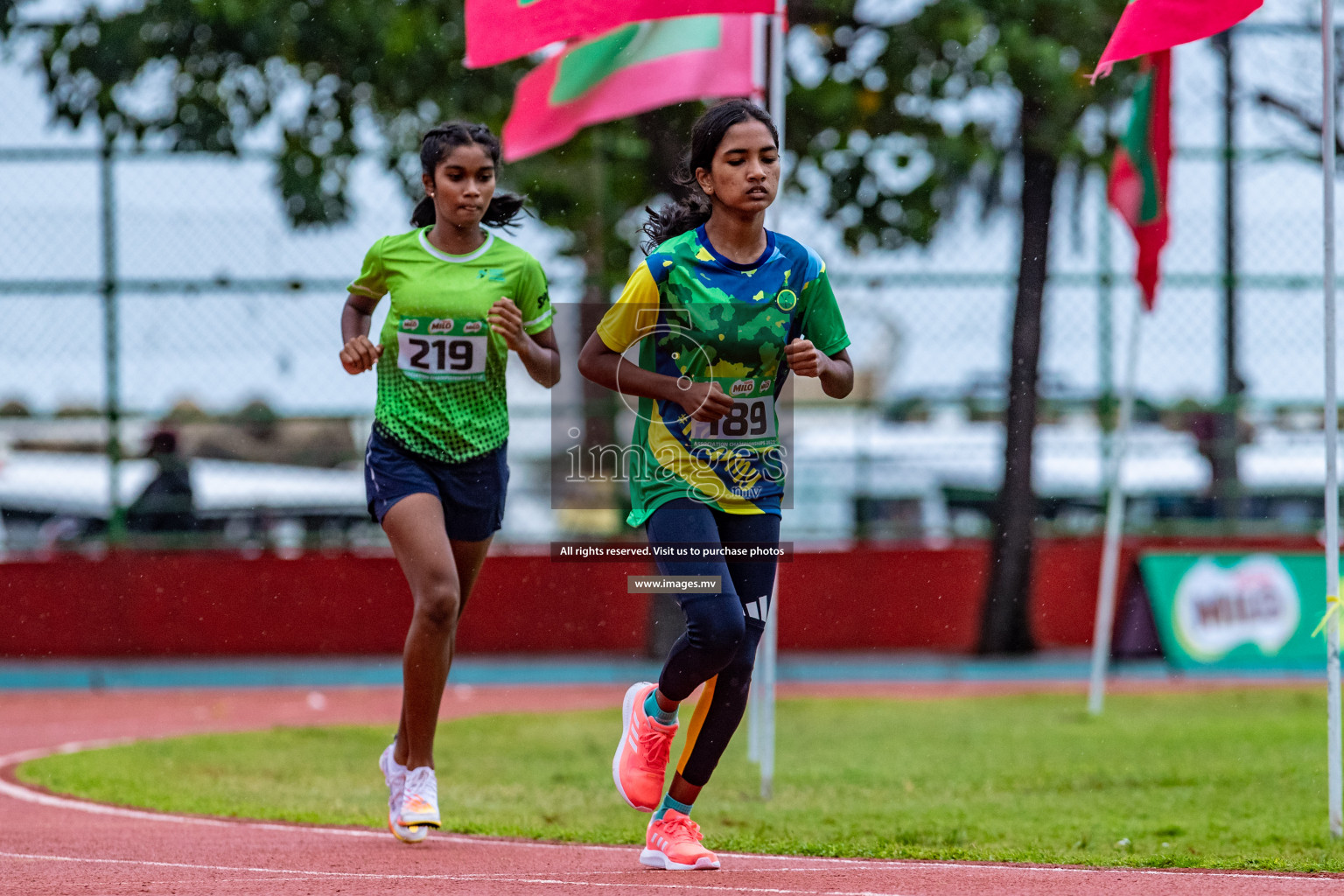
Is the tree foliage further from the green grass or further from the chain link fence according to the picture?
the green grass

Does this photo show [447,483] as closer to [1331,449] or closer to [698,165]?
[698,165]

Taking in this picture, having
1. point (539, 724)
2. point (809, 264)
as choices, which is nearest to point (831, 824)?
point (809, 264)

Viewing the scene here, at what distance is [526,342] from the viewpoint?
200 inches

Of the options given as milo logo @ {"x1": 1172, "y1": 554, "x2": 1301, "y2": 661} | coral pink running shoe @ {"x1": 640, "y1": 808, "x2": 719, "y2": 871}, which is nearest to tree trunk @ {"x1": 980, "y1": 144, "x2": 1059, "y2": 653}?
milo logo @ {"x1": 1172, "y1": 554, "x2": 1301, "y2": 661}

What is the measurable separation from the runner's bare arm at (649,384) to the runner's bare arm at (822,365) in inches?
8.2

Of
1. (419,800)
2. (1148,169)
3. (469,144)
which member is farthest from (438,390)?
(1148,169)

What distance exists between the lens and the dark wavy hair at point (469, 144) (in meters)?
5.22

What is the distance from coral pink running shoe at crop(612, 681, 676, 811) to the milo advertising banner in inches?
349

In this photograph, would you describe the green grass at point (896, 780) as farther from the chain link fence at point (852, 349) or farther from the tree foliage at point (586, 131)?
the tree foliage at point (586, 131)

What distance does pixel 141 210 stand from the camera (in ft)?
43.7

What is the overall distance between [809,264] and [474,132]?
119 centimetres

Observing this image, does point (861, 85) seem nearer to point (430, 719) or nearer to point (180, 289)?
point (180, 289)

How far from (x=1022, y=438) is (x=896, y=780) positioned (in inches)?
233

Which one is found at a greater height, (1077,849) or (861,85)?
(861,85)
